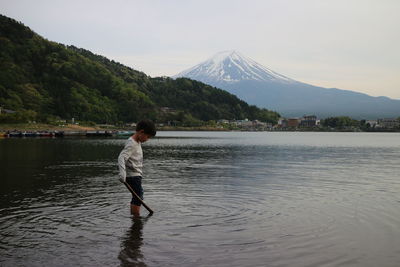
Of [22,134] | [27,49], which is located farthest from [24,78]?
[22,134]

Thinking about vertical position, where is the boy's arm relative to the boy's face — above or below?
below

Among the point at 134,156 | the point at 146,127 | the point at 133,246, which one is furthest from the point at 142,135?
the point at 133,246

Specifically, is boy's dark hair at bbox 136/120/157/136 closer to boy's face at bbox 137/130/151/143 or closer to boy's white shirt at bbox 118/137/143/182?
boy's face at bbox 137/130/151/143

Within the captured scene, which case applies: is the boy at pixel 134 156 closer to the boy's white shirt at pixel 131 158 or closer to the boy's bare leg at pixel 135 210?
the boy's white shirt at pixel 131 158

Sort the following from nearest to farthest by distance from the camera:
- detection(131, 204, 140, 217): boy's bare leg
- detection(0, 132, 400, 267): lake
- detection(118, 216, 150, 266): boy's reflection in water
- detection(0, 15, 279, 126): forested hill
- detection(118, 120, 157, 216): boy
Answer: detection(118, 216, 150, 266): boy's reflection in water, detection(0, 132, 400, 267): lake, detection(118, 120, 157, 216): boy, detection(131, 204, 140, 217): boy's bare leg, detection(0, 15, 279, 126): forested hill

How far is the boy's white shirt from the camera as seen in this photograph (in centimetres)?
924

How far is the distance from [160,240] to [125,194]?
6062 mm

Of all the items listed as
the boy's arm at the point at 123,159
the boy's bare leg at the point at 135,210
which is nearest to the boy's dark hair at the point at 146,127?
the boy's arm at the point at 123,159

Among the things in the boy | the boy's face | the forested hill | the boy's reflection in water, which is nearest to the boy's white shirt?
the boy

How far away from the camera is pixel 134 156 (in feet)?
31.2

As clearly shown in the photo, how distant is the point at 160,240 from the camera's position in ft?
26.6

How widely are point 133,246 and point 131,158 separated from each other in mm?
2364

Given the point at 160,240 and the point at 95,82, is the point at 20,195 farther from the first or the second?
the point at 95,82

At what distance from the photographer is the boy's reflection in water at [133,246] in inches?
271
